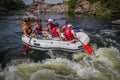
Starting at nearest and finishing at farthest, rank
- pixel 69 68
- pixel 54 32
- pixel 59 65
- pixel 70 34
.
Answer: pixel 69 68, pixel 59 65, pixel 70 34, pixel 54 32

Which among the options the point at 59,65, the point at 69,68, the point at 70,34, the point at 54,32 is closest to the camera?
the point at 69,68

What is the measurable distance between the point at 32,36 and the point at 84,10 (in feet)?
170

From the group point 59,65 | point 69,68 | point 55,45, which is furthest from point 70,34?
point 69,68

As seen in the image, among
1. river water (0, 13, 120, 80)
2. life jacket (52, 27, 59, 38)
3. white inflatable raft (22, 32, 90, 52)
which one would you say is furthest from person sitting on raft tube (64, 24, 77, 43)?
river water (0, 13, 120, 80)

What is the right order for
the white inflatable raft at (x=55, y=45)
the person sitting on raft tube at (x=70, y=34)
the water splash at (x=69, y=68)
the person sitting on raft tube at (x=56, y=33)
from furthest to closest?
the person sitting on raft tube at (x=56, y=33)
the person sitting on raft tube at (x=70, y=34)
the white inflatable raft at (x=55, y=45)
the water splash at (x=69, y=68)

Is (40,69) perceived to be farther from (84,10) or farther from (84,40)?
(84,10)

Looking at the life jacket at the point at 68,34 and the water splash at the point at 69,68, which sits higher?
the life jacket at the point at 68,34

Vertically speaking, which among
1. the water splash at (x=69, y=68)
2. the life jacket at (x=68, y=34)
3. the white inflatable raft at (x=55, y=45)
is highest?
the life jacket at (x=68, y=34)

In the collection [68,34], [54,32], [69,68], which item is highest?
[54,32]

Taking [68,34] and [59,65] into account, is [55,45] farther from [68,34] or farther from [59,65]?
[59,65]

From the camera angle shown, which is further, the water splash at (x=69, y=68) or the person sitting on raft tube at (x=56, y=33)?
the person sitting on raft tube at (x=56, y=33)

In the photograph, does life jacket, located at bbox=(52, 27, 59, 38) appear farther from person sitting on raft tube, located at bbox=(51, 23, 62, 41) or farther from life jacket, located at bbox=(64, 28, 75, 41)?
life jacket, located at bbox=(64, 28, 75, 41)

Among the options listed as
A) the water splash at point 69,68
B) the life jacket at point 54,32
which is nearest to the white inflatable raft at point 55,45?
the water splash at point 69,68

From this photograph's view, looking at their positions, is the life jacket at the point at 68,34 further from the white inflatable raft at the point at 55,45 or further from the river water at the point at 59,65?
the river water at the point at 59,65
